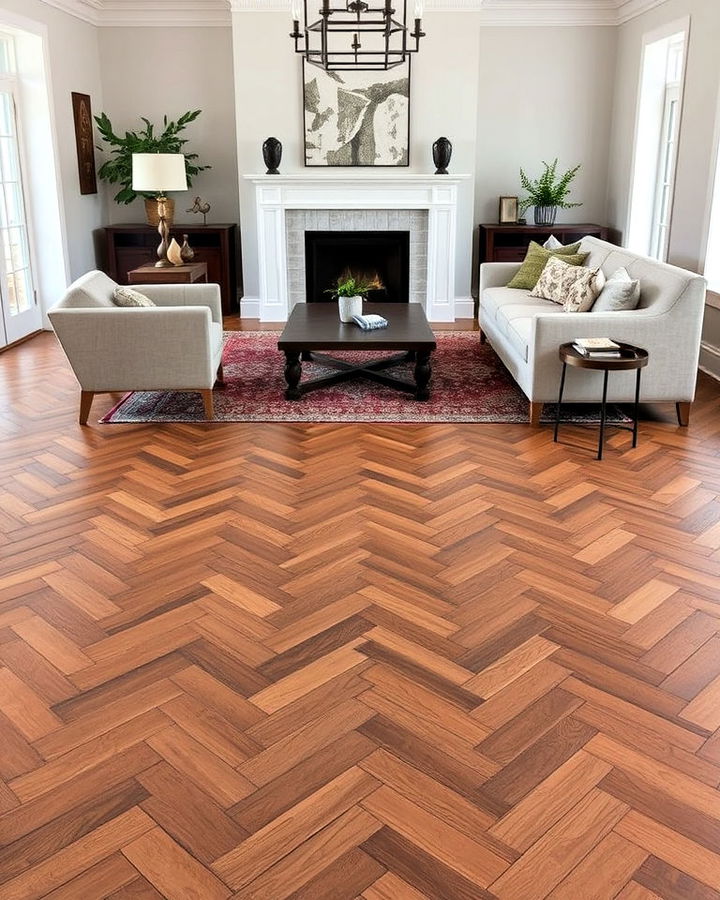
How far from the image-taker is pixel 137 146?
7.66 meters

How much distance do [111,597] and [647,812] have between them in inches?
69.5

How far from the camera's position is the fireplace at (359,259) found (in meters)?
7.44

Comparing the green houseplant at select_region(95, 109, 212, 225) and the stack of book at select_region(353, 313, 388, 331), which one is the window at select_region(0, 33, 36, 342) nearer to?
the green houseplant at select_region(95, 109, 212, 225)

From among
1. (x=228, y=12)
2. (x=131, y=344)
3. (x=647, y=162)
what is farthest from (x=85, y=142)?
(x=647, y=162)

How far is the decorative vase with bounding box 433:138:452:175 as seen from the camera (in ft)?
23.3

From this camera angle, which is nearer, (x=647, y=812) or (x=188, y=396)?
(x=647, y=812)

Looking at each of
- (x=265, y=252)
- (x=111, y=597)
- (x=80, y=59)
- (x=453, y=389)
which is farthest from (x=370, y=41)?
(x=111, y=597)

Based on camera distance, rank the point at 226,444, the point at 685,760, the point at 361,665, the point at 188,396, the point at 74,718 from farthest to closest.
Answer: the point at 188,396 → the point at 226,444 → the point at 361,665 → the point at 74,718 → the point at 685,760

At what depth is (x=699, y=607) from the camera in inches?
111

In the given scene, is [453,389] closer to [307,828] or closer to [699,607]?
[699,607]

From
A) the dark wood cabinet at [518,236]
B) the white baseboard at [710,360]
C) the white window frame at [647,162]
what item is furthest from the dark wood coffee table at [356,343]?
the white window frame at [647,162]

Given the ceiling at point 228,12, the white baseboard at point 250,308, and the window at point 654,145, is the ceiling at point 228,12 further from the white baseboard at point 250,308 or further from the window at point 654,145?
the white baseboard at point 250,308

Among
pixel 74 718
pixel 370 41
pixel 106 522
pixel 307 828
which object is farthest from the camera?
pixel 370 41

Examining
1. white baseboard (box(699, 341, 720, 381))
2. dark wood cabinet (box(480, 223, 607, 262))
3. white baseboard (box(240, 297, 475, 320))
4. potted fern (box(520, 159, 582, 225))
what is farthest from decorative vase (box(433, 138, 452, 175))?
white baseboard (box(699, 341, 720, 381))
